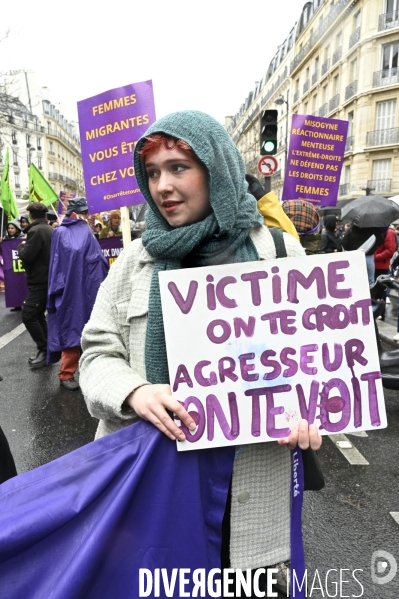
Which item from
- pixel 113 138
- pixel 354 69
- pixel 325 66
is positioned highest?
pixel 325 66

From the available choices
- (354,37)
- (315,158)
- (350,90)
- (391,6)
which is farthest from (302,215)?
(354,37)

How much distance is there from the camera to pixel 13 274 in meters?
8.34

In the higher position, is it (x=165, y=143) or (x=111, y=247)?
(x=165, y=143)

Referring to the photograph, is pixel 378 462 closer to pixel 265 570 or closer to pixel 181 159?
pixel 265 570

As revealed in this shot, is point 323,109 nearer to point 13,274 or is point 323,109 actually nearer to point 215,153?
point 13,274

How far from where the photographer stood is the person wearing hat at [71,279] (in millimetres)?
4332

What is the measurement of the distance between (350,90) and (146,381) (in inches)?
1393

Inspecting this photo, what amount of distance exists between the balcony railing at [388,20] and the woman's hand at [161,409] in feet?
112

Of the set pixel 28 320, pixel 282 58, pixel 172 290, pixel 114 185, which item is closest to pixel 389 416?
pixel 114 185

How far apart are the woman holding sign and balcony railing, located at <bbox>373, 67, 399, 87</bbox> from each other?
32810 mm

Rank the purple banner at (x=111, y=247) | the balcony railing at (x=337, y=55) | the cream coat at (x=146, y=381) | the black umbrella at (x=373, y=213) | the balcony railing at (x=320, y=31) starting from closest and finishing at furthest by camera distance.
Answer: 1. the cream coat at (x=146, y=381)
2. the purple banner at (x=111, y=247)
3. the black umbrella at (x=373, y=213)
4. the balcony railing at (x=320, y=31)
5. the balcony railing at (x=337, y=55)

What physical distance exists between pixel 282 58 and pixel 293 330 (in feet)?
197

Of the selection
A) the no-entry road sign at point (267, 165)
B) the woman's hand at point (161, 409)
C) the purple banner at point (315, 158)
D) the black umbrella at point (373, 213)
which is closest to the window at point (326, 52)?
the no-entry road sign at point (267, 165)

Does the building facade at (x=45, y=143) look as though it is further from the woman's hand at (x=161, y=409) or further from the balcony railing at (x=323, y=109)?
the woman's hand at (x=161, y=409)
